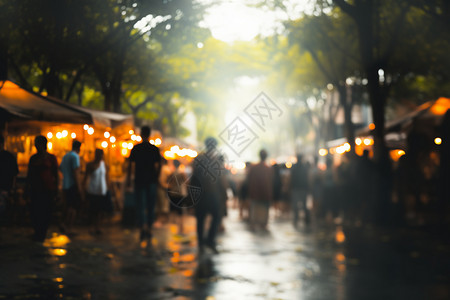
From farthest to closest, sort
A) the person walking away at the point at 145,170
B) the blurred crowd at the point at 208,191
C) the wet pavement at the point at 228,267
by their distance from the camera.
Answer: the person walking away at the point at 145,170, the blurred crowd at the point at 208,191, the wet pavement at the point at 228,267

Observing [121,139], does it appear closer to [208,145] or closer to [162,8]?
[162,8]

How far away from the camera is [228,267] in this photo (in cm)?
970

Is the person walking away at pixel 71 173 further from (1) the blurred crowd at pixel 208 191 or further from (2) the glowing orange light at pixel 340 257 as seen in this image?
(2) the glowing orange light at pixel 340 257

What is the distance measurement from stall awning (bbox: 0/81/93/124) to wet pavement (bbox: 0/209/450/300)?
1.97 meters

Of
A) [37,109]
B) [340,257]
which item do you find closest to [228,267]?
[340,257]

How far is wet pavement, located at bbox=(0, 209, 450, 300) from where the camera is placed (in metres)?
7.55

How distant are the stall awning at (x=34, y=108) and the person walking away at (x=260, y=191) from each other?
537cm

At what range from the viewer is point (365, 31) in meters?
16.8

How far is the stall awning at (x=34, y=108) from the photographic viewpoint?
1097 centimetres

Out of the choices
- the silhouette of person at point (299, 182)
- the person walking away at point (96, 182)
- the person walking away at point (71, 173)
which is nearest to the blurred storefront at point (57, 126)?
the person walking away at point (71, 173)

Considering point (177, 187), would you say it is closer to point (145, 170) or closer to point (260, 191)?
point (260, 191)

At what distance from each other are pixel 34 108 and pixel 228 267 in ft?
13.0

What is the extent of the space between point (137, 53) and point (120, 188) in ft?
20.7

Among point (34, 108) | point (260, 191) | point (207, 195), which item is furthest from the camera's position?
point (260, 191)
